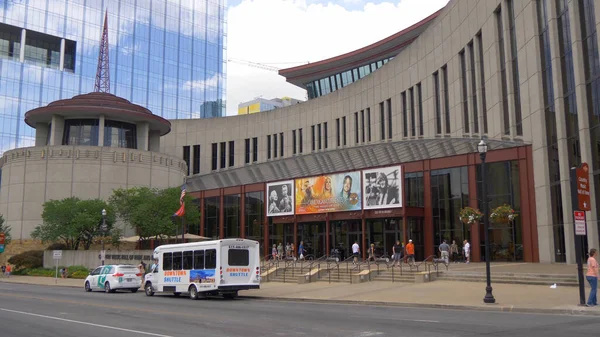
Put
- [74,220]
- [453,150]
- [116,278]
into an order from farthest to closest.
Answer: [74,220] → [453,150] → [116,278]

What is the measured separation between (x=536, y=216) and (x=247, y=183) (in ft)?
94.5

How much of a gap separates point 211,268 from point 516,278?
563 inches

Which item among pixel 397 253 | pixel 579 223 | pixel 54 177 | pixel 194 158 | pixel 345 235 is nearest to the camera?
pixel 579 223

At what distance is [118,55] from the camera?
4392 inches

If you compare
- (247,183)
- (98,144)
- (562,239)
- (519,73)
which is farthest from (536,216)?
(98,144)

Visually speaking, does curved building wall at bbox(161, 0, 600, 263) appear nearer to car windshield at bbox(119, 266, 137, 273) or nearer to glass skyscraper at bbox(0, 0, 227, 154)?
car windshield at bbox(119, 266, 137, 273)

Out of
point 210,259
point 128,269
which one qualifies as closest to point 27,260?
point 128,269

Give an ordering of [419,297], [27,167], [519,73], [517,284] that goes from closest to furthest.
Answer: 1. [419,297]
2. [517,284]
3. [519,73]
4. [27,167]

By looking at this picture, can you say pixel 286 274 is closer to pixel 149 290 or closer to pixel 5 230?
pixel 149 290

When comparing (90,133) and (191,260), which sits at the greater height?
(90,133)

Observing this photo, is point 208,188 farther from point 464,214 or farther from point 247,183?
point 464,214

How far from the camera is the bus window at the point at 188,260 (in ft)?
89.6

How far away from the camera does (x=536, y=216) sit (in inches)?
1405

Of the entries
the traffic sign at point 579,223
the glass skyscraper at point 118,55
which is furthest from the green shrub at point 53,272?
the glass skyscraper at point 118,55
